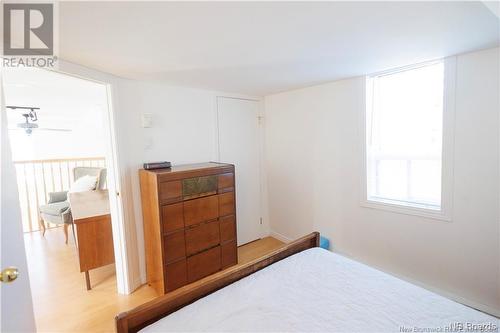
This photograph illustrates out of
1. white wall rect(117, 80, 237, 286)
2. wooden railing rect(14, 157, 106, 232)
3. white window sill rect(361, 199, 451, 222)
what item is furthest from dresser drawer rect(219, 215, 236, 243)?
wooden railing rect(14, 157, 106, 232)

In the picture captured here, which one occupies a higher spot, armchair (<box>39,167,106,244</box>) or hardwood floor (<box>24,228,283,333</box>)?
armchair (<box>39,167,106,244</box>)

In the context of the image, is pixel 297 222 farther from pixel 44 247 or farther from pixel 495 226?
pixel 44 247

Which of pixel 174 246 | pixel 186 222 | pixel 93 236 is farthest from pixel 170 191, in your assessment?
pixel 93 236

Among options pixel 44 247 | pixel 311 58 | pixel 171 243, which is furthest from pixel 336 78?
pixel 44 247

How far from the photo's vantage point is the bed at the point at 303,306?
1.06 m

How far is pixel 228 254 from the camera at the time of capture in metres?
2.69

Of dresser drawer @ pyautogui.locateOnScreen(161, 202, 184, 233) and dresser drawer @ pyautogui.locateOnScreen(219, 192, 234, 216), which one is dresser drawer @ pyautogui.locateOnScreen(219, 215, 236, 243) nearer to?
dresser drawer @ pyautogui.locateOnScreen(219, 192, 234, 216)

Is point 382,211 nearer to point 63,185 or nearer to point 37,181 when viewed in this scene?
point 63,185

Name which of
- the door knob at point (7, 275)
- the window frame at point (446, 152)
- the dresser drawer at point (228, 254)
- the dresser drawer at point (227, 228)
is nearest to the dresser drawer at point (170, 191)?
the dresser drawer at point (227, 228)

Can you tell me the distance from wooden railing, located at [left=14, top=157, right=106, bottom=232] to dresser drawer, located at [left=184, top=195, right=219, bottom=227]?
3415 mm

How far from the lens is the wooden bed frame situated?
108 centimetres

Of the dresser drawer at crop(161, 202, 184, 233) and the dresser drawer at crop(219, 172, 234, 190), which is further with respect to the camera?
the dresser drawer at crop(219, 172, 234, 190)

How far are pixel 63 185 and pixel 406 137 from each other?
5.41 m

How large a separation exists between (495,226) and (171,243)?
8.66 ft
